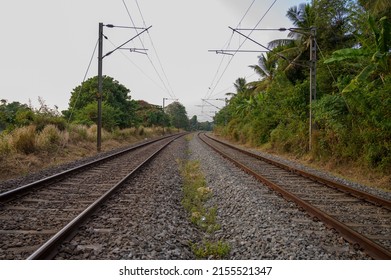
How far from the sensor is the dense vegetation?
32.6 ft

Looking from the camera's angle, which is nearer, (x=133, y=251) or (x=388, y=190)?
(x=133, y=251)

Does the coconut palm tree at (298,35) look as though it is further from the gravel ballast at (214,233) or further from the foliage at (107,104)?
the gravel ballast at (214,233)

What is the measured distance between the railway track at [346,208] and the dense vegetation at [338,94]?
267cm

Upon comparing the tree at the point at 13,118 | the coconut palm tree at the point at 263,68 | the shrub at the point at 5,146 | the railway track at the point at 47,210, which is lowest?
the railway track at the point at 47,210

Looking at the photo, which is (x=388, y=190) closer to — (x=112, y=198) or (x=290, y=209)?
(x=290, y=209)

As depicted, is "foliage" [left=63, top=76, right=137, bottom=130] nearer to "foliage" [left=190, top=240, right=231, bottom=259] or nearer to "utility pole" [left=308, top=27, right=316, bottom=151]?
"utility pole" [left=308, top=27, right=316, bottom=151]

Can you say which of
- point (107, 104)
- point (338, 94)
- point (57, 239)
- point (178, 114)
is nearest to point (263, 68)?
point (107, 104)

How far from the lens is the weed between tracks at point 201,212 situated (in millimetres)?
4151

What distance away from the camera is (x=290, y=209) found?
5.88 metres

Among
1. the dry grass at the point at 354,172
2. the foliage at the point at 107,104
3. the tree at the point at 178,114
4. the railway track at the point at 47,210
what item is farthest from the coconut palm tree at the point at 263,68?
the tree at the point at 178,114

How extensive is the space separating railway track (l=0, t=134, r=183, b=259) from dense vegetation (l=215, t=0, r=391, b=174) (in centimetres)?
784

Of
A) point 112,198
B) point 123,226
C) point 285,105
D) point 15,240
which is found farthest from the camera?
point 285,105

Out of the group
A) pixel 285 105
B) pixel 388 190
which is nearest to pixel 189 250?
pixel 388 190
